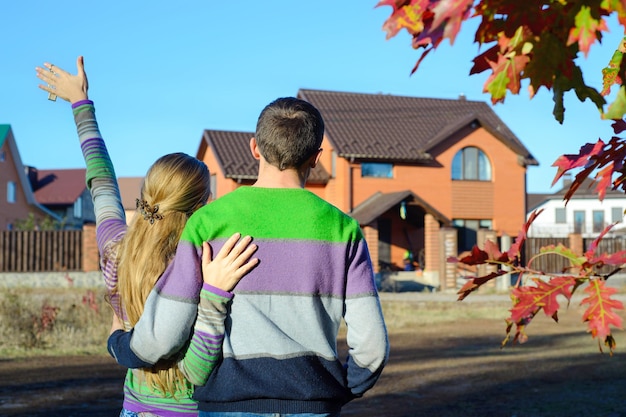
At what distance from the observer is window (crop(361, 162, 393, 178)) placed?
31484 mm

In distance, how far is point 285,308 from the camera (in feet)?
8.25

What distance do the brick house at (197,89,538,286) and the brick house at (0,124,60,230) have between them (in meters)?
20.5

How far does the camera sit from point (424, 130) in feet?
109

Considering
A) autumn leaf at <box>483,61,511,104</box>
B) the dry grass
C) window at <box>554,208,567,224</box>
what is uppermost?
window at <box>554,208,567,224</box>

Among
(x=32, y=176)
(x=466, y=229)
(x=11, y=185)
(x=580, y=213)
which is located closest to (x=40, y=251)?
(x=466, y=229)

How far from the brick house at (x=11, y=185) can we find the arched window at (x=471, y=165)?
2797cm

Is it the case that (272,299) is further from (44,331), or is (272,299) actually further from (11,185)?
(11,185)

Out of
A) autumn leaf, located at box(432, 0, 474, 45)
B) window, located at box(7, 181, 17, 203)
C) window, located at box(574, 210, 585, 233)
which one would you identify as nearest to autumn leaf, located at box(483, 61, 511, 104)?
autumn leaf, located at box(432, 0, 474, 45)

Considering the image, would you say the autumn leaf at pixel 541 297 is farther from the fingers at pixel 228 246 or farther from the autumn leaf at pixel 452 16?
the autumn leaf at pixel 452 16

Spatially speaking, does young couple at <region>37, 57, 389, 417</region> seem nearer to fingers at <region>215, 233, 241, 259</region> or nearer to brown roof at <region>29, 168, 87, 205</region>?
fingers at <region>215, 233, 241, 259</region>

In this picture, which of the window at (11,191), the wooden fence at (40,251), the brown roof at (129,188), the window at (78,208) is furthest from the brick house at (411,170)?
the brown roof at (129,188)

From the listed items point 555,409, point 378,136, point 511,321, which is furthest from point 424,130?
point 511,321

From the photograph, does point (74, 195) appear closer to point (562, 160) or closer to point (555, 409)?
point (555, 409)

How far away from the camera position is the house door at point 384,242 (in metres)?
32.0
